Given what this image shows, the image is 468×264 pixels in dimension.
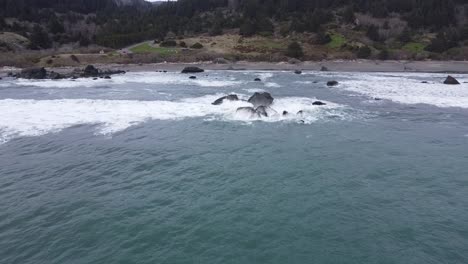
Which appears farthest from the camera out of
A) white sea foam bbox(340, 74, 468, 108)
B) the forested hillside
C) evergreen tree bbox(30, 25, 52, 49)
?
evergreen tree bbox(30, 25, 52, 49)

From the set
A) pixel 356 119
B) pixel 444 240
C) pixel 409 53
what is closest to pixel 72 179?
pixel 444 240

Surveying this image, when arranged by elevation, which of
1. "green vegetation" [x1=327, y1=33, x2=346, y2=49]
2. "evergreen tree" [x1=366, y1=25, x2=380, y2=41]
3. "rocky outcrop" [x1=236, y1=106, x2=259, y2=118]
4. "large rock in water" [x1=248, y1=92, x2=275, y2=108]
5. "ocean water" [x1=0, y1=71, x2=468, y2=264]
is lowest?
"ocean water" [x1=0, y1=71, x2=468, y2=264]

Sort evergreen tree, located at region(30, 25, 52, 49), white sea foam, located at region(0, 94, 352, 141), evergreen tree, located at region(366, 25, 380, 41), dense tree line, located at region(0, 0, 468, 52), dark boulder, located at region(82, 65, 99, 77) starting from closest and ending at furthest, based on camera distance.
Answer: white sea foam, located at region(0, 94, 352, 141), dark boulder, located at region(82, 65, 99, 77), evergreen tree, located at region(30, 25, 52, 49), evergreen tree, located at region(366, 25, 380, 41), dense tree line, located at region(0, 0, 468, 52)

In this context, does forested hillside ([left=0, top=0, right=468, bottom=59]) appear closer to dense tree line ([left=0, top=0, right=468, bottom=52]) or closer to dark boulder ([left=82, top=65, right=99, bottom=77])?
dense tree line ([left=0, top=0, right=468, bottom=52])

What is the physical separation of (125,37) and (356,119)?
71.0 metres

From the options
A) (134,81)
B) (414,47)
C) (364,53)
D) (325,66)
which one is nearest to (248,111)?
(134,81)

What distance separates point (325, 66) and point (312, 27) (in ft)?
85.9

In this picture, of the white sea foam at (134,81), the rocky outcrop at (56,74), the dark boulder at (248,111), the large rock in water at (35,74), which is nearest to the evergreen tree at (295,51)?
the white sea foam at (134,81)

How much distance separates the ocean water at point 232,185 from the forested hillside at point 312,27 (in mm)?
48088

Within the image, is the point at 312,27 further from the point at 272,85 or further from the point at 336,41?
the point at 272,85

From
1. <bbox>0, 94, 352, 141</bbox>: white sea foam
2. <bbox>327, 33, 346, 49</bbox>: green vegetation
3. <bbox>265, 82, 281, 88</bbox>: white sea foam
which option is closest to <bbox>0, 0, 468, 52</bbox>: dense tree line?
<bbox>327, 33, 346, 49</bbox>: green vegetation

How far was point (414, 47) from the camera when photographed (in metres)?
73.8

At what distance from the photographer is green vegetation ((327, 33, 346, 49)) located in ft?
254

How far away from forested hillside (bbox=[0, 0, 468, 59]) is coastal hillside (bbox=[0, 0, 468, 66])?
21cm
